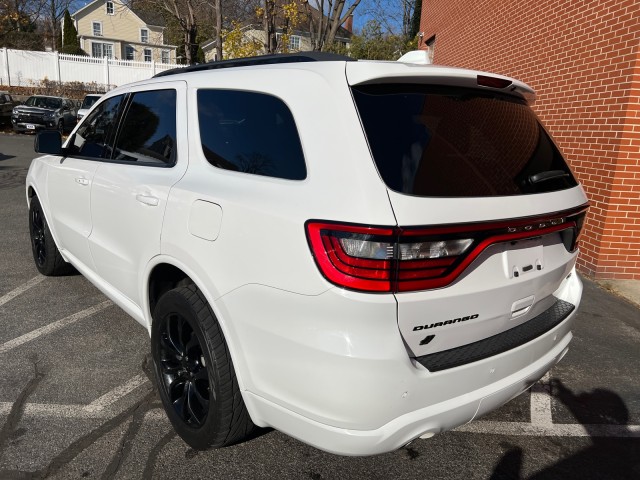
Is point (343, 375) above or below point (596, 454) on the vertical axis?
above

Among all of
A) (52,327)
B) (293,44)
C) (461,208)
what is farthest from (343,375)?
(293,44)

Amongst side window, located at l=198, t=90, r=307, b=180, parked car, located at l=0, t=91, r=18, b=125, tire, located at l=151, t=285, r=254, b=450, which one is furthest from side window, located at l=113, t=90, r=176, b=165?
parked car, located at l=0, t=91, r=18, b=125

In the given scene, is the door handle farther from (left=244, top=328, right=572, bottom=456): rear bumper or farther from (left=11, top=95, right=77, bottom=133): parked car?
(left=11, top=95, right=77, bottom=133): parked car

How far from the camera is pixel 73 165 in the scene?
3.79 m

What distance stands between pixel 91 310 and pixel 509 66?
23.3ft

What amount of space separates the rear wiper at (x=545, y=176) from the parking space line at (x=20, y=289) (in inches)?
167

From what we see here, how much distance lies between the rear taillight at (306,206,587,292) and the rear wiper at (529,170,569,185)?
552mm

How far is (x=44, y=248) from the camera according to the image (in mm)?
4812

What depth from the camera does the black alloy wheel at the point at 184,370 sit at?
2.47 meters

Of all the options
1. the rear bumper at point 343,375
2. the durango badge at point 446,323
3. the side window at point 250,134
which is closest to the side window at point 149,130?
the side window at point 250,134

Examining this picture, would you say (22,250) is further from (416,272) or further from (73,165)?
(416,272)

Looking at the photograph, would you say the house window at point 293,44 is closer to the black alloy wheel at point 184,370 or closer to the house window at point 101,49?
the black alloy wheel at point 184,370

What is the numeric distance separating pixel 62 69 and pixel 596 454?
112ft

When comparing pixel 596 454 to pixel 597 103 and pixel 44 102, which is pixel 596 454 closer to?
pixel 597 103
